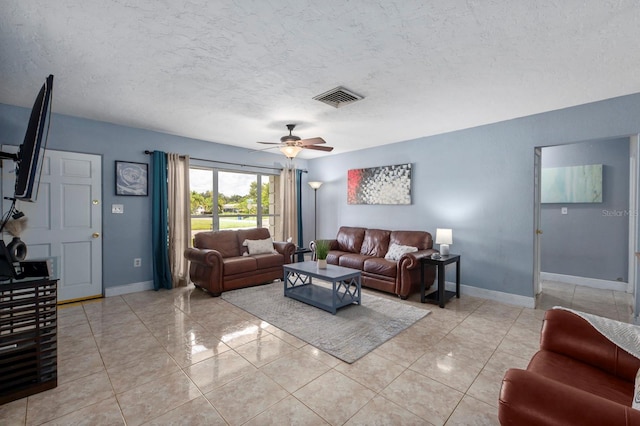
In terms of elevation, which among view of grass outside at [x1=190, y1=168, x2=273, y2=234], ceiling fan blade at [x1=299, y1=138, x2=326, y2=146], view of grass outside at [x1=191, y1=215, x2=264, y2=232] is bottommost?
view of grass outside at [x1=191, y1=215, x2=264, y2=232]

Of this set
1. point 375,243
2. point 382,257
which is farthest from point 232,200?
point 382,257

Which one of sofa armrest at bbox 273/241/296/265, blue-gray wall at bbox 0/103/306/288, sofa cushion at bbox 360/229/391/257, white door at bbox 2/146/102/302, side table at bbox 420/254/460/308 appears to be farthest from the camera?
sofa armrest at bbox 273/241/296/265

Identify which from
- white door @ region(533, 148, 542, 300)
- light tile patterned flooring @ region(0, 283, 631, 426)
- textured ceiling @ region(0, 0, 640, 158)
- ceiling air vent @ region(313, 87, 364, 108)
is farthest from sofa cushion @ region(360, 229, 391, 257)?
ceiling air vent @ region(313, 87, 364, 108)

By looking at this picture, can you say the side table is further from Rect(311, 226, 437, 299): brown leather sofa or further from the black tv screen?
the black tv screen

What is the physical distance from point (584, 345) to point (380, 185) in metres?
4.13

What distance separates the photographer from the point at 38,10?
1848 mm

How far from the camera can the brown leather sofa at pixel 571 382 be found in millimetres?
1000

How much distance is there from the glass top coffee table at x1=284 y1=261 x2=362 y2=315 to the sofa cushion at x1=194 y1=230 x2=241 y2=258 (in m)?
1.42

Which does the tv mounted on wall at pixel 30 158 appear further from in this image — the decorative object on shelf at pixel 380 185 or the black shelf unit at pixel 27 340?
the decorative object on shelf at pixel 380 185

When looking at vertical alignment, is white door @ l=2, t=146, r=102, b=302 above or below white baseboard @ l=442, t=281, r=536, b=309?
above

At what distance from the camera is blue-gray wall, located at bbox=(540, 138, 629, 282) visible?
14.4 ft

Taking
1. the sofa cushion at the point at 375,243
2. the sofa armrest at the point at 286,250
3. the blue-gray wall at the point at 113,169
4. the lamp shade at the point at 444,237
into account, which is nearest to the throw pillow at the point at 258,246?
the sofa armrest at the point at 286,250

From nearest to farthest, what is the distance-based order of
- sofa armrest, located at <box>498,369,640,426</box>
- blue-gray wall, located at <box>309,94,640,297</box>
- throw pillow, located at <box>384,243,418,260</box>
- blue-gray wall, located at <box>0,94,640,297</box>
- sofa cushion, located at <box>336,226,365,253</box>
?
A: 1. sofa armrest, located at <box>498,369,640,426</box>
2. blue-gray wall, located at <box>309,94,640,297</box>
3. blue-gray wall, located at <box>0,94,640,297</box>
4. throw pillow, located at <box>384,243,418,260</box>
5. sofa cushion, located at <box>336,226,365,253</box>

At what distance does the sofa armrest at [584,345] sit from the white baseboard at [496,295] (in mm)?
2420
